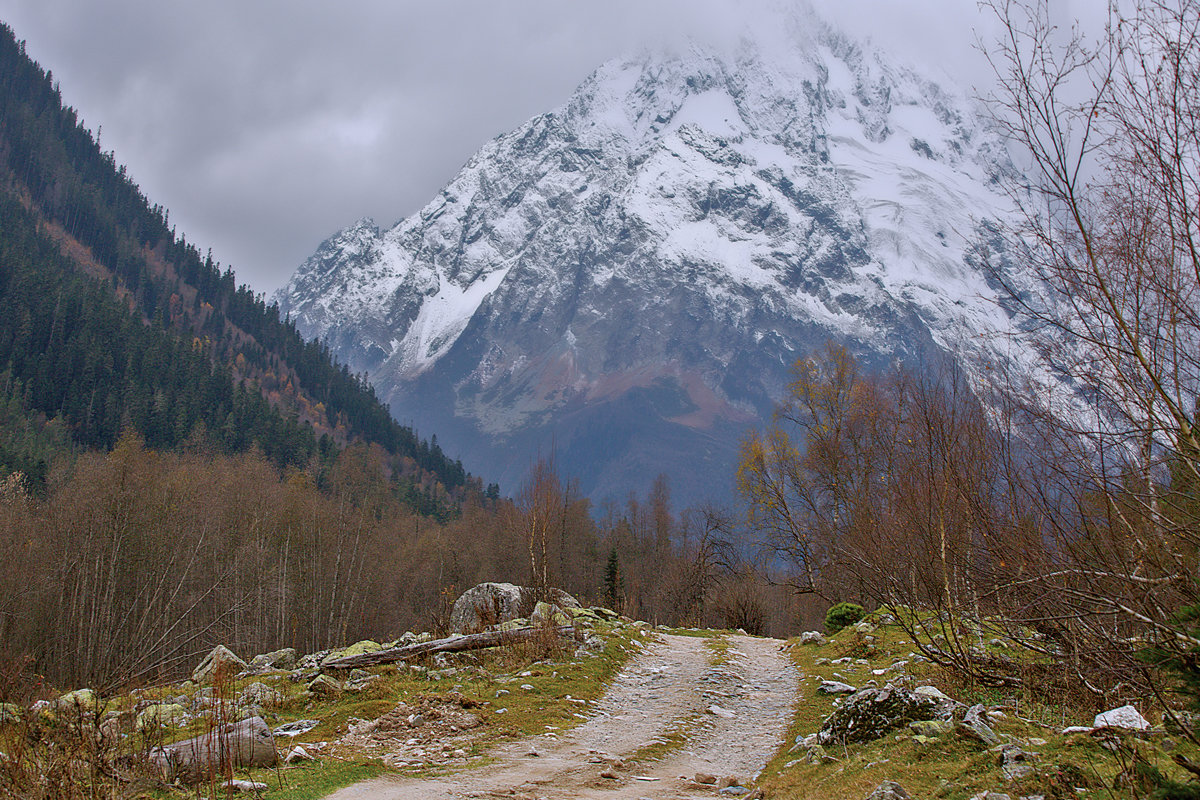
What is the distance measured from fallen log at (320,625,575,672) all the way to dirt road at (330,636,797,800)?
229 cm

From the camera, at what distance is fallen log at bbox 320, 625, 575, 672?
14633mm

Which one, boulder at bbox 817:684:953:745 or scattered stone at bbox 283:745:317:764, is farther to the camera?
scattered stone at bbox 283:745:317:764

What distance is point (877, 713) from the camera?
321 inches

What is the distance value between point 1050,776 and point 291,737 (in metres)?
8.33

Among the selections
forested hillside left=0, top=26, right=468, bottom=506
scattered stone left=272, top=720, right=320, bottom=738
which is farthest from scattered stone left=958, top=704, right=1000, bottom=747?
forested hillside left=0, top=26, right=468, bottom=506

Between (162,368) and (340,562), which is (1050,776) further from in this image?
(162,368)

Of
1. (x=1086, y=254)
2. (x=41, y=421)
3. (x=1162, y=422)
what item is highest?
(x=41, y=421)

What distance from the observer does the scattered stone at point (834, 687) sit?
40.6 feet

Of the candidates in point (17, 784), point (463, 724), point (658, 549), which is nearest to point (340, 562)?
point (658, 549)

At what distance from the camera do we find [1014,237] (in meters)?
6.32

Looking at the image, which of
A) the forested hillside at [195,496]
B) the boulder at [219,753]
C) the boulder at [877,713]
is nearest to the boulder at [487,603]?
the forested hillside at [195,496]

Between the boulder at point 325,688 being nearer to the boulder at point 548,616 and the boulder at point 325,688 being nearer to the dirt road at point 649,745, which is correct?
the dirt road at point 649,745

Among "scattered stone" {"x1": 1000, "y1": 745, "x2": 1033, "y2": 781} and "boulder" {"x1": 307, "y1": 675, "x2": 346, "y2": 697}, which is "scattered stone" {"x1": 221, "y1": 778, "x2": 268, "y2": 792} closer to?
"boulder" {"x1": 307, "y1": 675, "x2": 346, "y2": 697}

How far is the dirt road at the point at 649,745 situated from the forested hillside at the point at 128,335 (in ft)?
203
